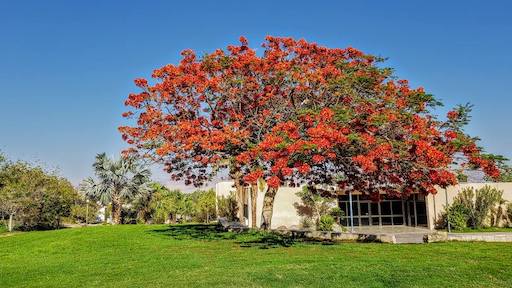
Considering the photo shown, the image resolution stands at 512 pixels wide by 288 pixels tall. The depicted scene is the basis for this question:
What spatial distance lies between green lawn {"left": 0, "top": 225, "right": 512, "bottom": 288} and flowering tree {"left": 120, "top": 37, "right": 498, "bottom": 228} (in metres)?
2.16

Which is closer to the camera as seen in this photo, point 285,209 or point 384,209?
point 285,209

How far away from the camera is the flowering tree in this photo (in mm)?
12719

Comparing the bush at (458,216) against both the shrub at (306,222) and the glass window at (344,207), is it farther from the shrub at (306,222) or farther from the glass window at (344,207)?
the shrub at (306,222)

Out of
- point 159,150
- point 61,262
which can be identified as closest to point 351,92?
A: point 159,150

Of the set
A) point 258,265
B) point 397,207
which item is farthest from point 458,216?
point 258,265

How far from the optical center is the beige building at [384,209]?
30.1 metres

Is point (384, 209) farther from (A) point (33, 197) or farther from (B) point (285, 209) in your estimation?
(A) point (33, 197)

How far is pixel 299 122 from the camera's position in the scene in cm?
1393

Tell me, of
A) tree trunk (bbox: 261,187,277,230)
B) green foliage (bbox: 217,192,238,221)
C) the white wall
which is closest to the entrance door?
the white wall

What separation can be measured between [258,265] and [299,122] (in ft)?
14.5

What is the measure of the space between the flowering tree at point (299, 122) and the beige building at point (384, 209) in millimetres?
14832

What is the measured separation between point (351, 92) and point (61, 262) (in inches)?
392

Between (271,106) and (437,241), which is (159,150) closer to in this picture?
(271,106)

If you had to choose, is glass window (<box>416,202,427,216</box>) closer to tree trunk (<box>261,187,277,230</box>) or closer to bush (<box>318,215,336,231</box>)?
bush (<box>318,215,336,231</box>)
